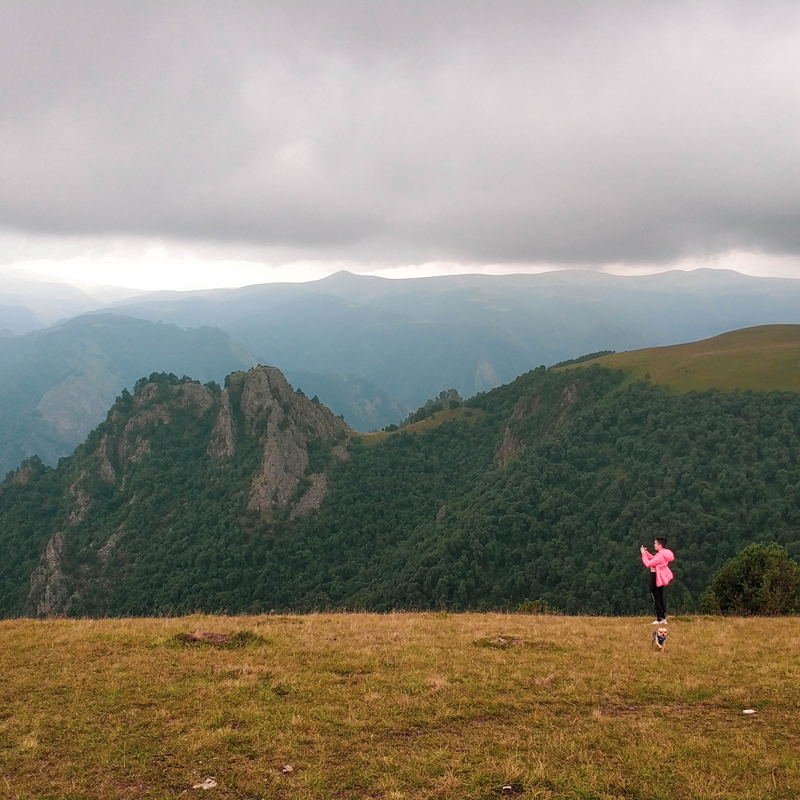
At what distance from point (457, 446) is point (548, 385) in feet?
120

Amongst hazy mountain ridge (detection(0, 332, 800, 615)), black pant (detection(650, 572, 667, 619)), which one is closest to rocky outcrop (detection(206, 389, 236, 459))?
hazy mountain ridge (detection(0, 332, 800, 615))

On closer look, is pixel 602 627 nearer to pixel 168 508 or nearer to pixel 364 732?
pixel 364 732

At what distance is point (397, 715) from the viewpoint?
12672 mm

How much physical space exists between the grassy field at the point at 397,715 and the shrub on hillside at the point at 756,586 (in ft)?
35.3

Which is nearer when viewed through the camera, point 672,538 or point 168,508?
point 672,538

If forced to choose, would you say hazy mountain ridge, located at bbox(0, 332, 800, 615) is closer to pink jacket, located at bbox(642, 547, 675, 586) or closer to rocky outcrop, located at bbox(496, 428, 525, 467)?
rocky outcrop, located at bbox(496, 428, 525, 467)

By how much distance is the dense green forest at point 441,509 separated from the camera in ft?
326

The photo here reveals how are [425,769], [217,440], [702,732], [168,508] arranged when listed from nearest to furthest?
[425,769], [702,732], [168,508], [217,440]

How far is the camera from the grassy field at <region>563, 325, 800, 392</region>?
450 feet

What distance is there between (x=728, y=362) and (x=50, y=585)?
622 feet

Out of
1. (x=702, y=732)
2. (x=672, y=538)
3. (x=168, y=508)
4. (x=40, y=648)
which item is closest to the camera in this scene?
(x=702, y=732)

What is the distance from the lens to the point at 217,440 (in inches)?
6521

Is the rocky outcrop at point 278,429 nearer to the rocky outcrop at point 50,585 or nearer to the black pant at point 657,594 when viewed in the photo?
the rocky outcrop at point 50,585

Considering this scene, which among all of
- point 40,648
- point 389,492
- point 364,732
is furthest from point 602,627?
point 389,492
